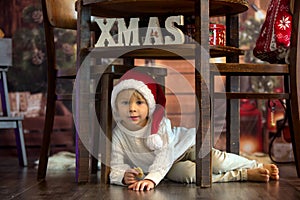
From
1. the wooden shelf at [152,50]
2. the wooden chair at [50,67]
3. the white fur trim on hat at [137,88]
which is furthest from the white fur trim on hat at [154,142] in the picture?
the wooden chair at [50,67]

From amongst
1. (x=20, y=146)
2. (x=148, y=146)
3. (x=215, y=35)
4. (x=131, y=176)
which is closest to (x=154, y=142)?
(x=148, y=146)

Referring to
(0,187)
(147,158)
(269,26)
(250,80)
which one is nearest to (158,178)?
(147,158)

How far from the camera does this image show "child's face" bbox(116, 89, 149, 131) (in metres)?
2.68

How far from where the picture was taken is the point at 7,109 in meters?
4.07

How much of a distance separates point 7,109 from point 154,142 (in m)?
1.70

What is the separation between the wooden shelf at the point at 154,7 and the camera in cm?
267

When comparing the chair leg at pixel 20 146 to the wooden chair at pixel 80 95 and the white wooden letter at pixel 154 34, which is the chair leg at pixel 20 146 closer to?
the wooden chair at pixel 80 95

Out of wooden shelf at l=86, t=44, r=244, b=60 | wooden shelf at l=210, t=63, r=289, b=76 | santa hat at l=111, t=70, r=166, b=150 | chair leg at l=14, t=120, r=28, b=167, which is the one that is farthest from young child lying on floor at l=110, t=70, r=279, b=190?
chair leg at l=14, t=120, r=28, b=167

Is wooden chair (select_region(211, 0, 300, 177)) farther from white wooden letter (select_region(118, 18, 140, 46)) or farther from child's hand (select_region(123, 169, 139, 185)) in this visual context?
child's hand (select_region(123, 169, 139, 185))

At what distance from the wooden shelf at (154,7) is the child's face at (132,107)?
0.39 m

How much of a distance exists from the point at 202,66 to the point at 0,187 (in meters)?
1.00

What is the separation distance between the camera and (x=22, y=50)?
4.93 metres

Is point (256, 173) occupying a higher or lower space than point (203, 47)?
lower

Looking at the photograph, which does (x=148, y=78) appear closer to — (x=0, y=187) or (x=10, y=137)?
(x=0, y=187)
